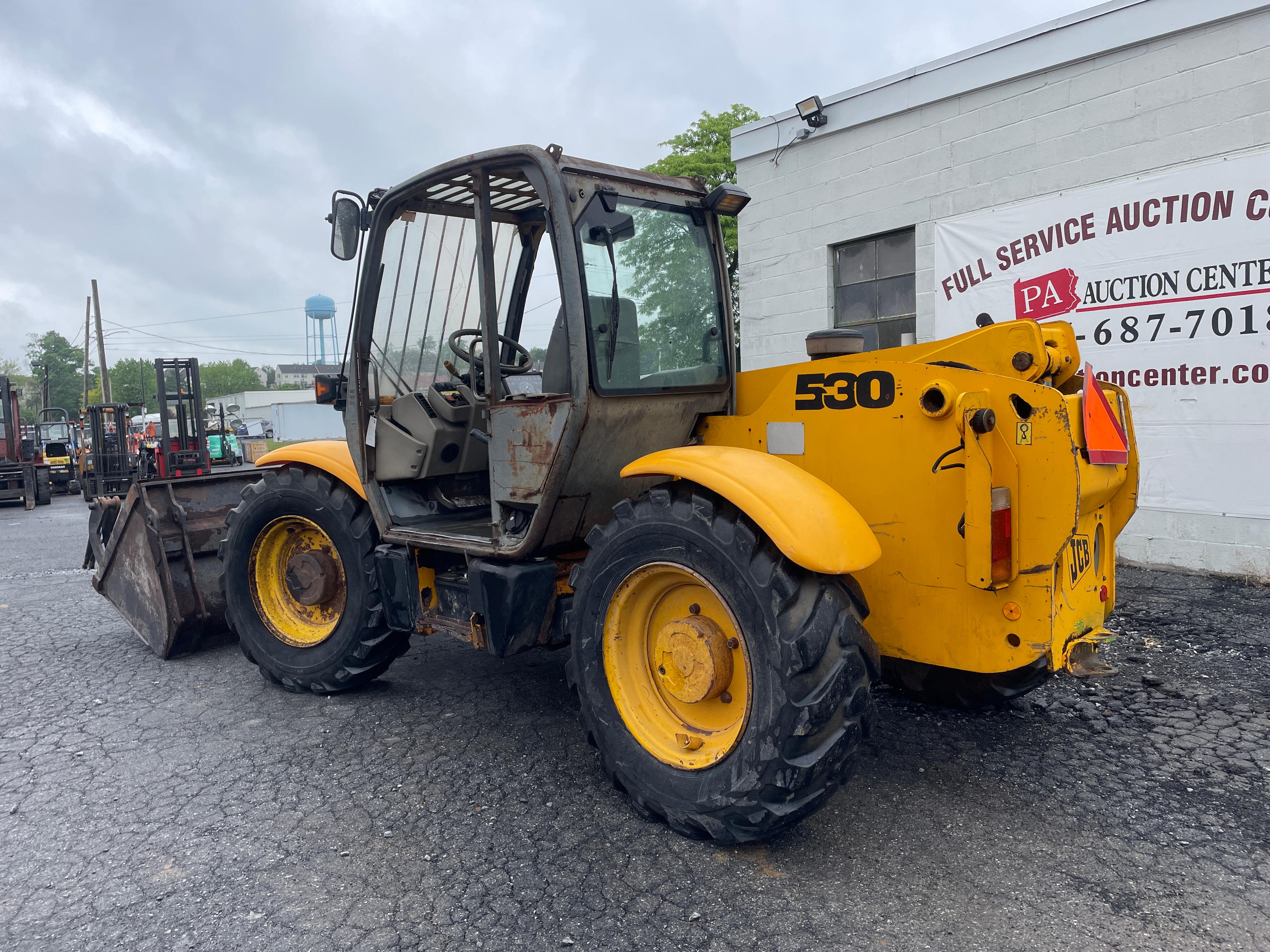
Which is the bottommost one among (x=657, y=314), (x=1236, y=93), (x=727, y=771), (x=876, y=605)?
(x=727, y=771)

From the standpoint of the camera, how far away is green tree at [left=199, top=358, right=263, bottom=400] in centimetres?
10462

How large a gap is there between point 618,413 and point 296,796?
6.40ft

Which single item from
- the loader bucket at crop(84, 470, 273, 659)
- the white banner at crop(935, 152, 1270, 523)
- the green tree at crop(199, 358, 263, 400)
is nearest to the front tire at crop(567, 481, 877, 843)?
the loader bucket at crop(84, 470, 273, 659)

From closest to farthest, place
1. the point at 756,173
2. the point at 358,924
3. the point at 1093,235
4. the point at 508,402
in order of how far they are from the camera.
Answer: the point at 358,924, the point at 508,402, the point at 1093,235, the point at 756,173

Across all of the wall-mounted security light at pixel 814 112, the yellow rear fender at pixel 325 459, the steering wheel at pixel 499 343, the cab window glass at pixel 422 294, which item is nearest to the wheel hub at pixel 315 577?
the yellow rear fender at pixel 325 459

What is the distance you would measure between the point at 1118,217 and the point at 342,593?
6.32 metres

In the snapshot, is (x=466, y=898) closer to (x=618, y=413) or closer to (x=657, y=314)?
(x=618, y=413)

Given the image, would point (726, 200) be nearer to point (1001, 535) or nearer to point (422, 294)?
point (422, 294)

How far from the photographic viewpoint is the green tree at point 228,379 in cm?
10462

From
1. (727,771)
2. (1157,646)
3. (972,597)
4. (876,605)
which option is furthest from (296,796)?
(1157,646)

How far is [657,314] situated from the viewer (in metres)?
3.66

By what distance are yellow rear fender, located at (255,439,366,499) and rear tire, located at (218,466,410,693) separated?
0.21 feet

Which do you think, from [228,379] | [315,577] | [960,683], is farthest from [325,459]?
[228,379]

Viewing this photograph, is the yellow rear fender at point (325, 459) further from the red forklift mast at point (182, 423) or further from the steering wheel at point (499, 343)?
the red forklift mast at point (182, 423)
